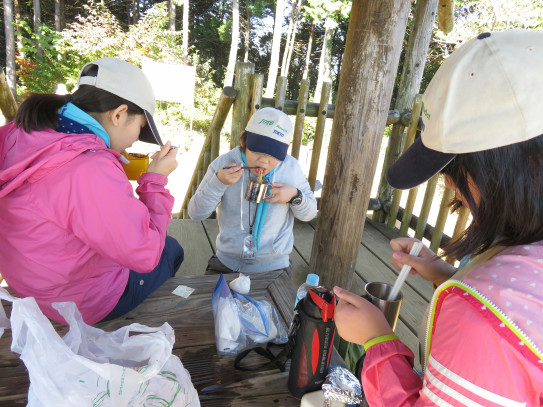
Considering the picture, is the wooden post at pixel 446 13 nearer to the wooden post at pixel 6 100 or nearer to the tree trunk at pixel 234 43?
the wooden post at pixel 6 100

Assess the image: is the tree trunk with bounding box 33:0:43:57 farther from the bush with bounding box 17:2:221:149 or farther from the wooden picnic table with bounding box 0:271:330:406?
the wooden picnic table with bounding box 0:271:330:406

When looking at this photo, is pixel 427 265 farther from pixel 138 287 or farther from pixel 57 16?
pixel 57 16

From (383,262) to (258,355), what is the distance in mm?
2479

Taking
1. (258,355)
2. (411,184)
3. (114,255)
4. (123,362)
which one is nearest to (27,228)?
(114,255)

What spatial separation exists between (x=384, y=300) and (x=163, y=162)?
1.02 metres

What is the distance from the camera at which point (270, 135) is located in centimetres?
227

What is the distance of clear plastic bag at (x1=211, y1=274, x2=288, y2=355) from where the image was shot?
1.32 meters

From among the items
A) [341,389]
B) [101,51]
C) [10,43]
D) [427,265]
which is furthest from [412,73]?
[10,43]

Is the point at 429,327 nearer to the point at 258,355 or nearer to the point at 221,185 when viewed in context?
the point at 258,355

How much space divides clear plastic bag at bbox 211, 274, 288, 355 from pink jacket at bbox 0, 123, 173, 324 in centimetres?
29

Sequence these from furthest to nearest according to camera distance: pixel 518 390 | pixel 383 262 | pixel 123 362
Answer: pixel 383 262
pixel 123 362
pixel 518 390

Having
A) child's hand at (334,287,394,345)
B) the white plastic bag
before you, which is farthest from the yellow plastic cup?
child's hand at (334,287,394,345)

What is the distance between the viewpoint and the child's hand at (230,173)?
7.31ft

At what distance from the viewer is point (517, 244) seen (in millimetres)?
859
